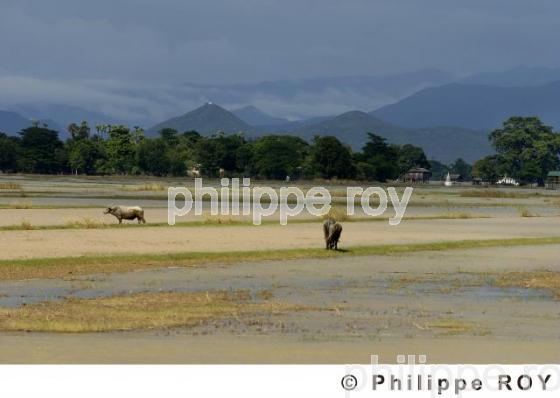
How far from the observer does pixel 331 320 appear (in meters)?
18.8

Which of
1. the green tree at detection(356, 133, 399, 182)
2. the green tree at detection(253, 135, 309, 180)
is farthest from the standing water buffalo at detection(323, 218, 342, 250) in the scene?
the green tree at detection(253, 135, 309, 180)

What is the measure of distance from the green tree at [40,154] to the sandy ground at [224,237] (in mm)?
126768

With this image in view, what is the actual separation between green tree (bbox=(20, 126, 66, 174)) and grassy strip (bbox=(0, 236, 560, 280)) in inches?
5475

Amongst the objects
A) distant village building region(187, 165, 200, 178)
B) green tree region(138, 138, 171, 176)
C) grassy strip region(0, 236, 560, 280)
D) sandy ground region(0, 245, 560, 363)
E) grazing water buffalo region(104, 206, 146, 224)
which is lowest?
sandy ground region(0, 245, 560, 363)

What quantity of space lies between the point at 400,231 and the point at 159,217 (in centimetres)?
1251

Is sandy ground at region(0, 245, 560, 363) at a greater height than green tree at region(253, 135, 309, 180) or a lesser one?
→ lesser

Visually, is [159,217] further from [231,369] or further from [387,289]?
[231,369]

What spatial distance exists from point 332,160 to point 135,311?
448 ft

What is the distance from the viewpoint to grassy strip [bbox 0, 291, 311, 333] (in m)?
17.5

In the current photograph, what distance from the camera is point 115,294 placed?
2195cm

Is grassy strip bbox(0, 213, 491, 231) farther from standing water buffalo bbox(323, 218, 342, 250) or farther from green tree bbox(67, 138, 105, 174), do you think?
green tree bbox(67, 138, 105, 174)

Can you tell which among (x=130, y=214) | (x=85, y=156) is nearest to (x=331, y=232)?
(x=130, y=214)

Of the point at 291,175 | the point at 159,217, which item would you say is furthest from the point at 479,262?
the point at 291,175

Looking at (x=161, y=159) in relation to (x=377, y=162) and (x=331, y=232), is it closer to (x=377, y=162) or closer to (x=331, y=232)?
(x=377, y=162)
